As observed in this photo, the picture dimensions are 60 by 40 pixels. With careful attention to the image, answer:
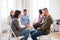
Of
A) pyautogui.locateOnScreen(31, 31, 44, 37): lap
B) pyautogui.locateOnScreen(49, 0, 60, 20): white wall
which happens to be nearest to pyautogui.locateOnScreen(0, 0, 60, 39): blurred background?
pyautogui.locateOnScreen(49, 0, 60, 20): white wall

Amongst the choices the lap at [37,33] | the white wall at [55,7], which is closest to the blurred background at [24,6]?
the white wall at [55,7]

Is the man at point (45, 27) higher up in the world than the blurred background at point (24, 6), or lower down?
lower down

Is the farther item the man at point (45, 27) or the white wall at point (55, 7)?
the white wall at point (55, 7)

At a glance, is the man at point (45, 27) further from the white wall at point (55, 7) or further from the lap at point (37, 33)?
the white wall at point (55, 7)

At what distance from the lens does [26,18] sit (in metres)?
6.44

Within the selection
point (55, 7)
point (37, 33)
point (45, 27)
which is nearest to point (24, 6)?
point (55, 7)

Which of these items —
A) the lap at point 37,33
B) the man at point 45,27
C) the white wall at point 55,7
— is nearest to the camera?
the man at point 45,27

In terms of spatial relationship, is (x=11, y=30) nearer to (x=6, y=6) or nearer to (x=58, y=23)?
(x=6, y=6)

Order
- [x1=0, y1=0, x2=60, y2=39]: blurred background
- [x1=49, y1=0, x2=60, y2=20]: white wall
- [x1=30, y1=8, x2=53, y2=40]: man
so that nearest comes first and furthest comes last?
[x1=30, y1=8, x2=53, y2=40]: man, [x1=0, y1=0, x2=60, y2=39]: blurred background, [x1=49, y1=0, x2=60, y2=20]: white wall

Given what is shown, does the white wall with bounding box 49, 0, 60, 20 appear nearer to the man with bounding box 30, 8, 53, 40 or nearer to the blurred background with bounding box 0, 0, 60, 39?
the blurred background with bounding box 0, 0, 60, 39

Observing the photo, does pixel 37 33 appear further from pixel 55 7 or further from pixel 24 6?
pixel 55 7

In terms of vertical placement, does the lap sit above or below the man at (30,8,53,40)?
below

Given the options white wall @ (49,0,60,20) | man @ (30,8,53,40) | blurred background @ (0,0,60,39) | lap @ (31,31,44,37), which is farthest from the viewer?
white wall @ (49,0,60,20)

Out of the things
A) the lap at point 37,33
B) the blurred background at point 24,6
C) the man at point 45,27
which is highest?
the blurred background at point 24,6
